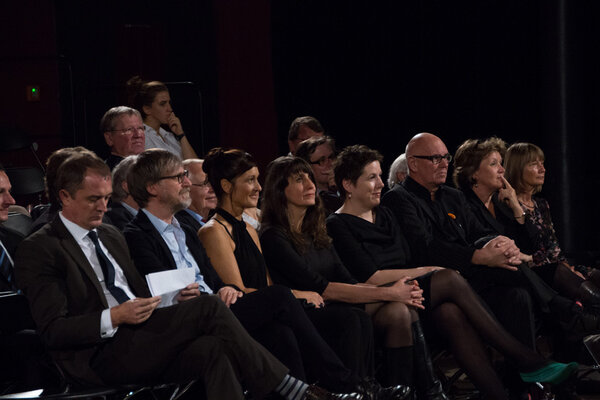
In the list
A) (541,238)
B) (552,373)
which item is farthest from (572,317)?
(541,238)

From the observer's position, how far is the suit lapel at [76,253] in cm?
301

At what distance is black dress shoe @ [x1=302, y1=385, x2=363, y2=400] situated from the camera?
321cm

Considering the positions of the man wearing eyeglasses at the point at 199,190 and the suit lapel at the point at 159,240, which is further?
the man wearing eyeglasses at the point at 199,190

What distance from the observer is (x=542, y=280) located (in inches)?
173

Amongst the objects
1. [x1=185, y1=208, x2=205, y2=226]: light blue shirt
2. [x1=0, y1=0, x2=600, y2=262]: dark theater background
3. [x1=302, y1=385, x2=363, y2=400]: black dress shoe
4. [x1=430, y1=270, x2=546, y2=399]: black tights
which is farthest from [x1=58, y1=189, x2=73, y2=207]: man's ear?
[x1=0, y1=0, x2=600, y2=262]: dark theater background

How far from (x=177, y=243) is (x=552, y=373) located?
65.8 inches

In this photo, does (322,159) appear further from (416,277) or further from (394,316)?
(394,316)

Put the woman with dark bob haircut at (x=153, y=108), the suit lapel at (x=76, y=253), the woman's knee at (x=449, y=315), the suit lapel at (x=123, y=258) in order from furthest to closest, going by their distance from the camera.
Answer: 1. the woman with dark bob haircut at (x=153, y=108)
2. the woman's knee at (x=449, y=315)
3. the suit lapel at (x=123, y=258)
4. the suit lapel at (x=76, y=253)

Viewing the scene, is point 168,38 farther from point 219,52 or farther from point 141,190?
point 141,190

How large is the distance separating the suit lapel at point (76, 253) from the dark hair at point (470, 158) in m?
2.55

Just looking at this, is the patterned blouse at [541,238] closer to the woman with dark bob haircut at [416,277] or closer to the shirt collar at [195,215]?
the woman with dark bob haircut at [416,277]

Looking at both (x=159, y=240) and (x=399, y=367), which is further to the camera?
(x=399, y=367)

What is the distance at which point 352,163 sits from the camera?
425cm

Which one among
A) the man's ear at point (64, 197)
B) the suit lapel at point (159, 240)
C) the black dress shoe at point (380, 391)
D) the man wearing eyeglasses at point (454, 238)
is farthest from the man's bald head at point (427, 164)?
the man's ear at point (64, 197)
